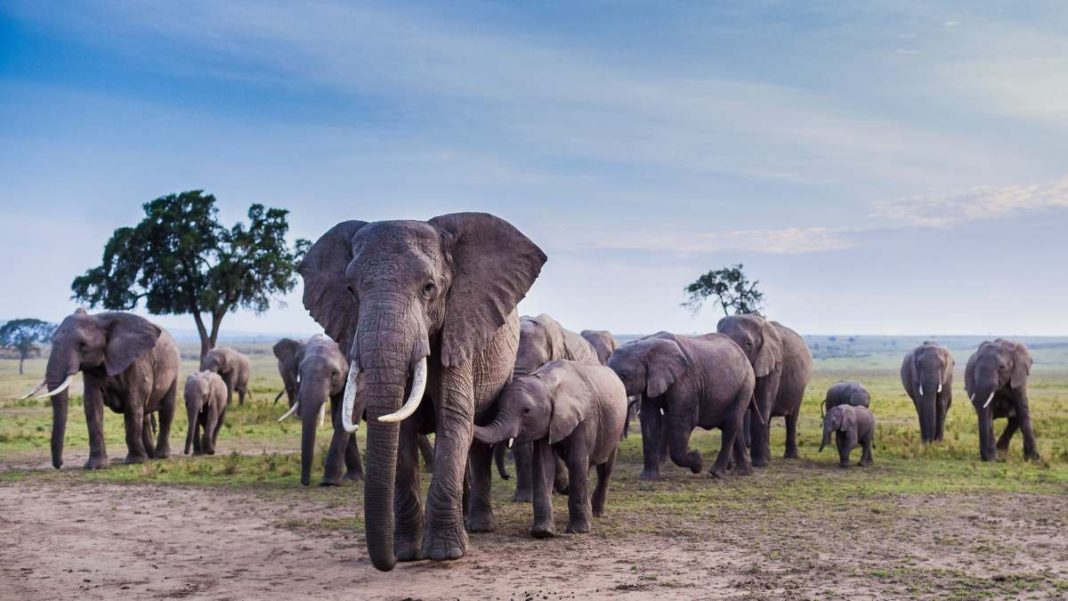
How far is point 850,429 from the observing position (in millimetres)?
19078

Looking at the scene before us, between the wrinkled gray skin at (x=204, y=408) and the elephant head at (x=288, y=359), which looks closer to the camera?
the wrinkled gray skin at (x=204, y=408)

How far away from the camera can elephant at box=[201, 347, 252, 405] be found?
30188mm

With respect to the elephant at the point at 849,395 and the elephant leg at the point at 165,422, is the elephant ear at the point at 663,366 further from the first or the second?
the elephant leg at the point at 165,422

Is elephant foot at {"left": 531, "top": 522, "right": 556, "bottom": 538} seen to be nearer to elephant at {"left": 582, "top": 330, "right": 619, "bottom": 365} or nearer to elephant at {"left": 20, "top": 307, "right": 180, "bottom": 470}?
elephant at {"left": 20, "top": 307, "right": 180, "bottom": 470}

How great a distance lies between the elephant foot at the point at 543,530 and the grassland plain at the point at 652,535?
170 mm

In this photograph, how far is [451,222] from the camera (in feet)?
34.2

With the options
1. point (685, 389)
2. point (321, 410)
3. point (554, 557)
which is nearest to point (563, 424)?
point (554, 557)

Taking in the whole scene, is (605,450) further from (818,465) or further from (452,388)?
(818,465)

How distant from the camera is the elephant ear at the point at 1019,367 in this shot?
20.8 meters

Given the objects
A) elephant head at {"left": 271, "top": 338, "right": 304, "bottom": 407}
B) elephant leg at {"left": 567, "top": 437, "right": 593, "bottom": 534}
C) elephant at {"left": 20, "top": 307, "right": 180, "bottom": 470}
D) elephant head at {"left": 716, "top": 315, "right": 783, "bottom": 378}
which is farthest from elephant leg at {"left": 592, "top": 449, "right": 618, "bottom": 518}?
elephant head at {"left": 271, "top": 338, "right": 304, "bottom": 407}

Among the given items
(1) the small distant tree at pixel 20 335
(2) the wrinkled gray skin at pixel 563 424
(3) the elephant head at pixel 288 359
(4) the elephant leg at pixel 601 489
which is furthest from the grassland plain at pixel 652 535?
(1) the small distant tree at pixel 20 335

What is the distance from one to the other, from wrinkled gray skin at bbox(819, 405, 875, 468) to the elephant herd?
31 millimetres

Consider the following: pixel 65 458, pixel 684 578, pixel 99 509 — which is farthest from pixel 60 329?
pixel 684 578

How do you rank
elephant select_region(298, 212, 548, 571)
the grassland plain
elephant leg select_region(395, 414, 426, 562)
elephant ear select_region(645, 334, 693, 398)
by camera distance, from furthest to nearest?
elephant ear select_region(645, 334, 693, 398), elephant leg select_region(395, 414, 426, 562), the grassland plain, elephant select_region(298, 212, 548, 571)
